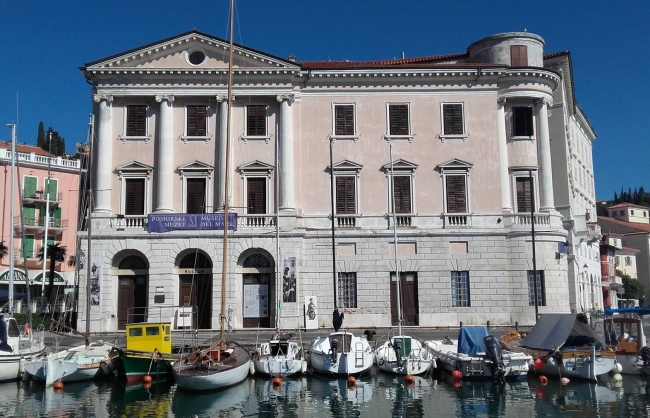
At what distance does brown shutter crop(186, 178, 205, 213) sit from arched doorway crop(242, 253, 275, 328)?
446 cm

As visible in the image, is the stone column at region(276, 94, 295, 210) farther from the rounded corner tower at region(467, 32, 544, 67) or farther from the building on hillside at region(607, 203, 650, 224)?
the building on hillside at region(607, 203, 650, 224)

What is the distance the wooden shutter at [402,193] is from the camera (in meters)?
41.9

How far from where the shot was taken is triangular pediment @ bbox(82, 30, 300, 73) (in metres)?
41.2

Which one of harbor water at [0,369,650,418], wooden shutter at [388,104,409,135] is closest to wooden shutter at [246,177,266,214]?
wooden shutter at [388,104,409,135]

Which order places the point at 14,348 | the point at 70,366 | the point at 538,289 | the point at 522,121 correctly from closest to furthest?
the point at 70,366 < the point at 14,348 < the point at 538,289 < the point at 522,121

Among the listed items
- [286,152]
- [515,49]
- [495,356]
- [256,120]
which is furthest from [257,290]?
[515,49]

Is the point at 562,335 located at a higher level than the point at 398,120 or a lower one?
lower

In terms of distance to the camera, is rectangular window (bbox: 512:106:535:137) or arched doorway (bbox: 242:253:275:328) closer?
arched doorway (bbox: 242:253:275:328)

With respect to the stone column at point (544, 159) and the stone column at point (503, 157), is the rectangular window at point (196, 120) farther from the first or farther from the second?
the stone column at point (544, 159)

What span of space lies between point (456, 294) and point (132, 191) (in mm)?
21620

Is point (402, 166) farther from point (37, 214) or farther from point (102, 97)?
point (37, 214)

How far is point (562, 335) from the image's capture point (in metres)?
28.6

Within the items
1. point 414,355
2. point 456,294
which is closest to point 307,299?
point 456,294

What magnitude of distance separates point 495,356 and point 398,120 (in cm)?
1989
